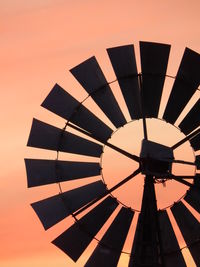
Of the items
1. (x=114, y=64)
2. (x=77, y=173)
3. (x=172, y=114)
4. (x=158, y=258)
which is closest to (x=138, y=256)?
(x=158, y=258)

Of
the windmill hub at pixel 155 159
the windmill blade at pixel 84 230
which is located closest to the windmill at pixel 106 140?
the windmill blade at pixel 84 230

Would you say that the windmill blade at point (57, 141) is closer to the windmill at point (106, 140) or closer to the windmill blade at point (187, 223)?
the windmill at point (106, 140)

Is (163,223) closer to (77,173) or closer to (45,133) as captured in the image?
(77,173)

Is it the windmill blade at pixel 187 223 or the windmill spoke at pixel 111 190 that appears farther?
the windmill blade at pixel 187 223

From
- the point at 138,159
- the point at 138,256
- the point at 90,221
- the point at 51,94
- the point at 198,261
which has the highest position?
the point at 51,94

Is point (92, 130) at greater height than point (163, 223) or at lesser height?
greater

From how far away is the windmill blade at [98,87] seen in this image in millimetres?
8891

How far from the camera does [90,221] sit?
9.11m

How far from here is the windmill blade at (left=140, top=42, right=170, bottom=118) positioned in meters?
8.66

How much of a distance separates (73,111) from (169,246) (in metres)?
2.96

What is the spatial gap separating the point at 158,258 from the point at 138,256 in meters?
0.32

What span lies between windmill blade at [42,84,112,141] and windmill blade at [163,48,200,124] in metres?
1.12

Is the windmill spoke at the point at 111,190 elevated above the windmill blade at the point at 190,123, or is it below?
below

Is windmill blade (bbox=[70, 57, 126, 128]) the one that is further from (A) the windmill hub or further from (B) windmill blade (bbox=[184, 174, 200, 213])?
(B) windmill blade (bbox=[184, 174, 200, 213])
